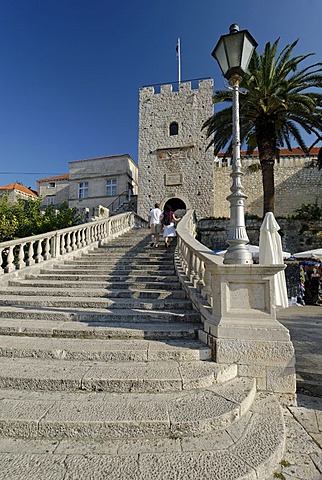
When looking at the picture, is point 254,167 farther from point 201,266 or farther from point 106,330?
point 106,330

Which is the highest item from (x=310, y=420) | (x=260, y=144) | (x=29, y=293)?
(x=260, y=144)

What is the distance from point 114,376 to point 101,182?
25.1m

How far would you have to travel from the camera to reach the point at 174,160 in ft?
73.8

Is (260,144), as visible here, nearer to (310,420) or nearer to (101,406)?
(310,420)

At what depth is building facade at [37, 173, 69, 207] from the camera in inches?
1208

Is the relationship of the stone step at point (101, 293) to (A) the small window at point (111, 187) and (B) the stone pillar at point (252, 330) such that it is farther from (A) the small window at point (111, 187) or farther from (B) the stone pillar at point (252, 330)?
(A) the small window at point (111, 187)

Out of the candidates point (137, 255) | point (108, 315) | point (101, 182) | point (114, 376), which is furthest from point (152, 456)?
point (101, 182)

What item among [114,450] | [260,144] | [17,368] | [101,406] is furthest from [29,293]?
[260,144]

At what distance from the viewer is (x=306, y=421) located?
2455mm

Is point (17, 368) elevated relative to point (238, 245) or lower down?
lower down

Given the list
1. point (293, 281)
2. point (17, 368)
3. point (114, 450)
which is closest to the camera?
point (114, 450)

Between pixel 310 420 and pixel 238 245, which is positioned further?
pixel 238 245

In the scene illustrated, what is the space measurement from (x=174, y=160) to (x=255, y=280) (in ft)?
68.8

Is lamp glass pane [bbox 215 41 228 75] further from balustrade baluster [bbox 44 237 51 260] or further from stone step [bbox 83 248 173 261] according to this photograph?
balustrade baluster [bbox 44 237 51 260]
